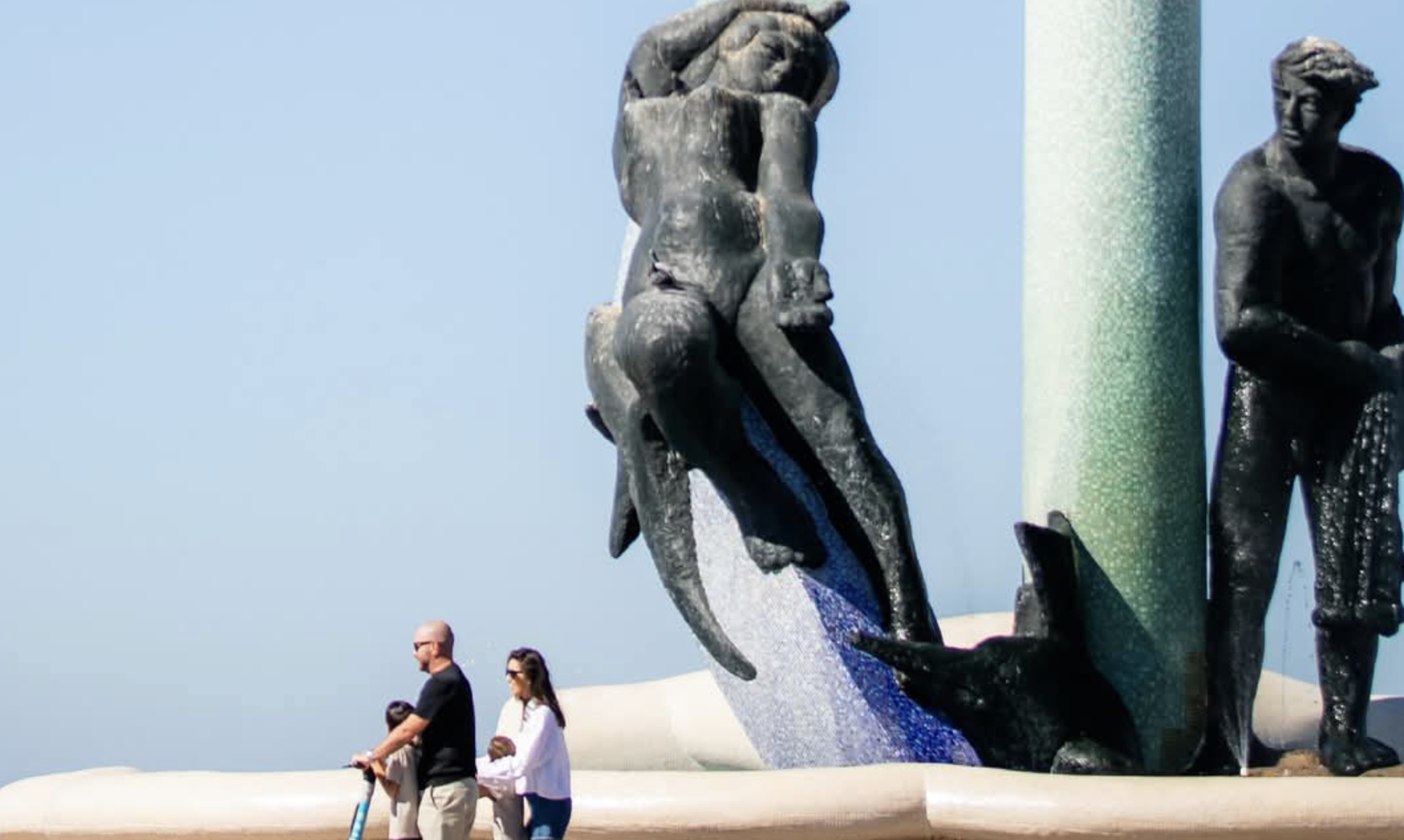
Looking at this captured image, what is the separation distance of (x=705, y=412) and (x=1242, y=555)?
2.30m

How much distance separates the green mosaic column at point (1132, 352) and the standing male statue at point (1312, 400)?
0.17 m

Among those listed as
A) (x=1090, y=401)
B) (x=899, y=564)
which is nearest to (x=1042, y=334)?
(x=1090, y=401)

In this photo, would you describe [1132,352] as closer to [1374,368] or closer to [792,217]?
[1374,368]

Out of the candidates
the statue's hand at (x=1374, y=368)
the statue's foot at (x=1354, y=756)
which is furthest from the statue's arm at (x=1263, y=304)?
the statue's foot at (x=1354, y=756)

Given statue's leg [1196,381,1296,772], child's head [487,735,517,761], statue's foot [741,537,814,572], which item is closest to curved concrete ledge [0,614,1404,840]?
child's head [487,735,517,761]

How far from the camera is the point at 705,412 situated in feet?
41.8

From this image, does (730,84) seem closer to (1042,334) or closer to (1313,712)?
(1042,334)

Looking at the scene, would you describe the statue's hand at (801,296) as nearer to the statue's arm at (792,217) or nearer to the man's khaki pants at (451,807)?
the statue's arm at (792,217)

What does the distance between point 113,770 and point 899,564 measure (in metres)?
3.19

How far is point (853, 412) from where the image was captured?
42.2 feet

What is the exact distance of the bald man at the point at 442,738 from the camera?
392 inches

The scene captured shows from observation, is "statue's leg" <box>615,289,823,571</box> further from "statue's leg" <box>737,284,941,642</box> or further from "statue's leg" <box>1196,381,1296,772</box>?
"statue's leg" <box>1196,381,1296,772</box>

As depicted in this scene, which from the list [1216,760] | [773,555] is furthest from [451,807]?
[1216,760]

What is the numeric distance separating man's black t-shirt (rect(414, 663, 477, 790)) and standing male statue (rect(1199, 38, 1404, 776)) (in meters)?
4.01
